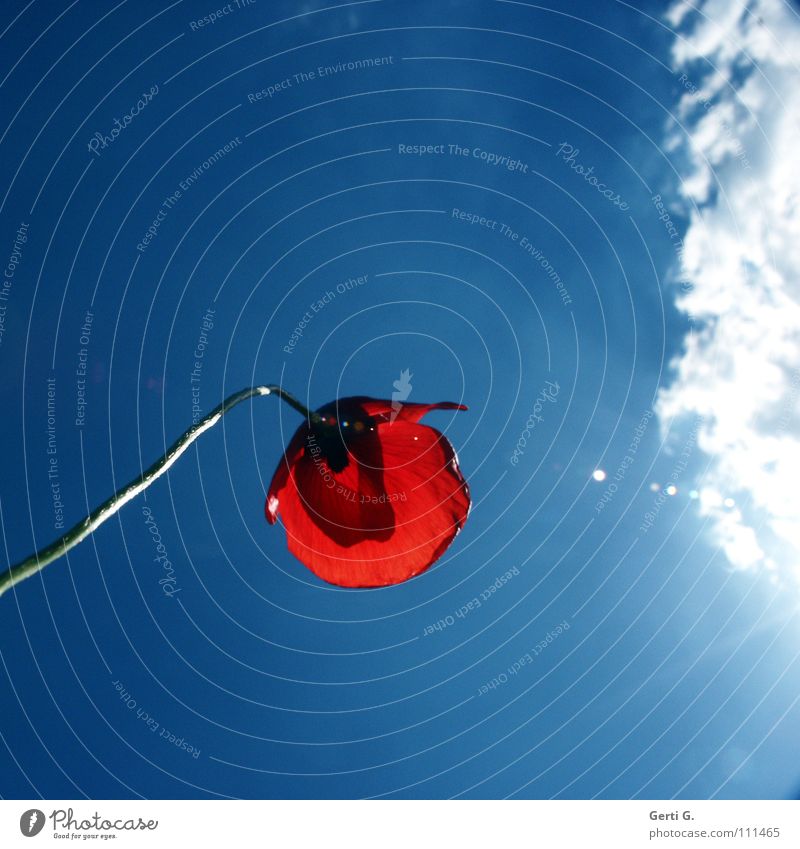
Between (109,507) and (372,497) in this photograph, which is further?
(372,497)

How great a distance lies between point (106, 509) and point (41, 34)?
2.29m

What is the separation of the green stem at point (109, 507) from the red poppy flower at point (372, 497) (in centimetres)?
28

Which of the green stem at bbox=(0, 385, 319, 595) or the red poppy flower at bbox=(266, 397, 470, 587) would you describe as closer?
the green stem at bbox=(0, 385, 319, 595)

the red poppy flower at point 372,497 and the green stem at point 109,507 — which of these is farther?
the red poppy flower at point 372,497

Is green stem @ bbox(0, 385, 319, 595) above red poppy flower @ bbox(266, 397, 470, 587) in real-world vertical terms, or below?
below

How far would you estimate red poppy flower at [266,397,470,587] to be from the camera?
1515 millimetres

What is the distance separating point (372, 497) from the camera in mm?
1613

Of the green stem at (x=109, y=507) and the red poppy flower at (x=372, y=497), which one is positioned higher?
the red poppy flower at (x=372, y=497)

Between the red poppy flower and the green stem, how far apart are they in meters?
0.28

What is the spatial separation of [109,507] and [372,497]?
2.41ft

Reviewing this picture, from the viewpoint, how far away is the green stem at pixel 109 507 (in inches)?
Answer: 32.9
